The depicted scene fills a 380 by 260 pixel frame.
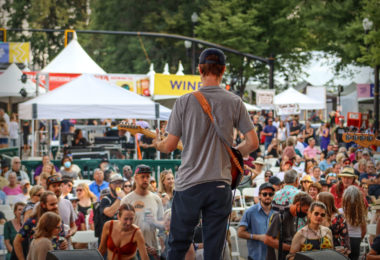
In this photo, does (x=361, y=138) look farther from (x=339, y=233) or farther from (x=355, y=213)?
(x=339, y=233)

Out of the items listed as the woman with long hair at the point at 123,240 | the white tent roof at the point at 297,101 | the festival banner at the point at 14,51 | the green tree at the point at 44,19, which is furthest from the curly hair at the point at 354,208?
the green tree at the point at 44,19

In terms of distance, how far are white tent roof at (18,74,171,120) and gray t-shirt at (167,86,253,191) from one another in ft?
39.5

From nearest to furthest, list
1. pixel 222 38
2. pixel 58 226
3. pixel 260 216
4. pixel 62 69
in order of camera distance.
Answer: pixel 58 226
pixel 260 216
pixel 62 69
pixel 222 38

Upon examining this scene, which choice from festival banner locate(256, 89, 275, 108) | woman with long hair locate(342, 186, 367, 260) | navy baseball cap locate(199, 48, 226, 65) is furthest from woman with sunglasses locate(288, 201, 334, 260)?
festival banner locate(256, 89, 275, 108)

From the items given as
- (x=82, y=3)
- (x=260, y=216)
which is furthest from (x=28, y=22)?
(x=260, y=216)

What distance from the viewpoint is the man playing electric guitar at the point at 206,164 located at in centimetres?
443

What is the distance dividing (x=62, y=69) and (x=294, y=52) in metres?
24.0

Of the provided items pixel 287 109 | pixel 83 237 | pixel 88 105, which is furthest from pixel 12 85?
pixel 83 237

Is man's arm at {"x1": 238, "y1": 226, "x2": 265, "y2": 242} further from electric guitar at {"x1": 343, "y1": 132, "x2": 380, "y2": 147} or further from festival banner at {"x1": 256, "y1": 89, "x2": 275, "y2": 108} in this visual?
festival banner at {"x1": 256, "y1": 89, "x2": 275, "y2": 108}

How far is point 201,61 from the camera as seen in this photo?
4578 mm

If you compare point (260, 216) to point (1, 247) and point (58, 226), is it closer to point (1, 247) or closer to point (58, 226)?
point (58, 226)

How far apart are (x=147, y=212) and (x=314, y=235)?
2.71 m

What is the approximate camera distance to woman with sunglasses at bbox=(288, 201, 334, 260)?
7012 mm

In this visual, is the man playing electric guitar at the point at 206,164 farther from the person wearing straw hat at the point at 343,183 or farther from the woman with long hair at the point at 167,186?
the person wearing straw hat at the point at 343,183
